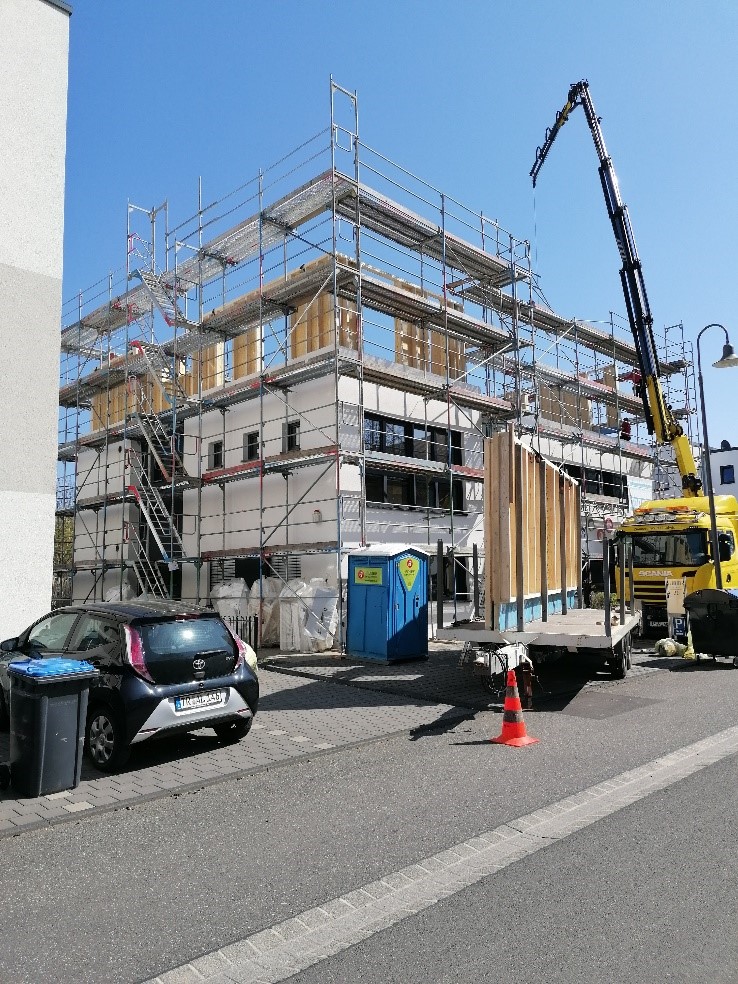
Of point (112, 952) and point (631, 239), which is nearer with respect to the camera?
point (112, 952)

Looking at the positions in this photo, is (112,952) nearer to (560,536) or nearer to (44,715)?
(44,715)

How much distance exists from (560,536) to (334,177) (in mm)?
8773

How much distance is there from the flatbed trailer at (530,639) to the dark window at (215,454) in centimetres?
1105

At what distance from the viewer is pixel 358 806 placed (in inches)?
223

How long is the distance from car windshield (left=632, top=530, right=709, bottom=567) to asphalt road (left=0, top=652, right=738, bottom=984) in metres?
10.6

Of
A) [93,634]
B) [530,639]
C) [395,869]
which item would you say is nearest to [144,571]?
[93,634]

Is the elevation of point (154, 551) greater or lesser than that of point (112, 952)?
greater

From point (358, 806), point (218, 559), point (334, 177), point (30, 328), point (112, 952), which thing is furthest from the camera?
point (218, 559)

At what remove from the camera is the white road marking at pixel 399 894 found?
336 centimetres

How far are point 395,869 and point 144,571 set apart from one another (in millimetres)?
16127

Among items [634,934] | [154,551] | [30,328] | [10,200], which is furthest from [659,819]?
[154,551]

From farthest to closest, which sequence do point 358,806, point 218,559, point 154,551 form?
point 154,551
point 218,559
point 358,806

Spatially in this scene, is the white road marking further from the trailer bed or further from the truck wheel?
the truck wheel

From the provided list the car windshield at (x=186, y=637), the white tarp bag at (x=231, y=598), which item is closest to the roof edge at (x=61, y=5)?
the car windshield at (x=186, y=637)
